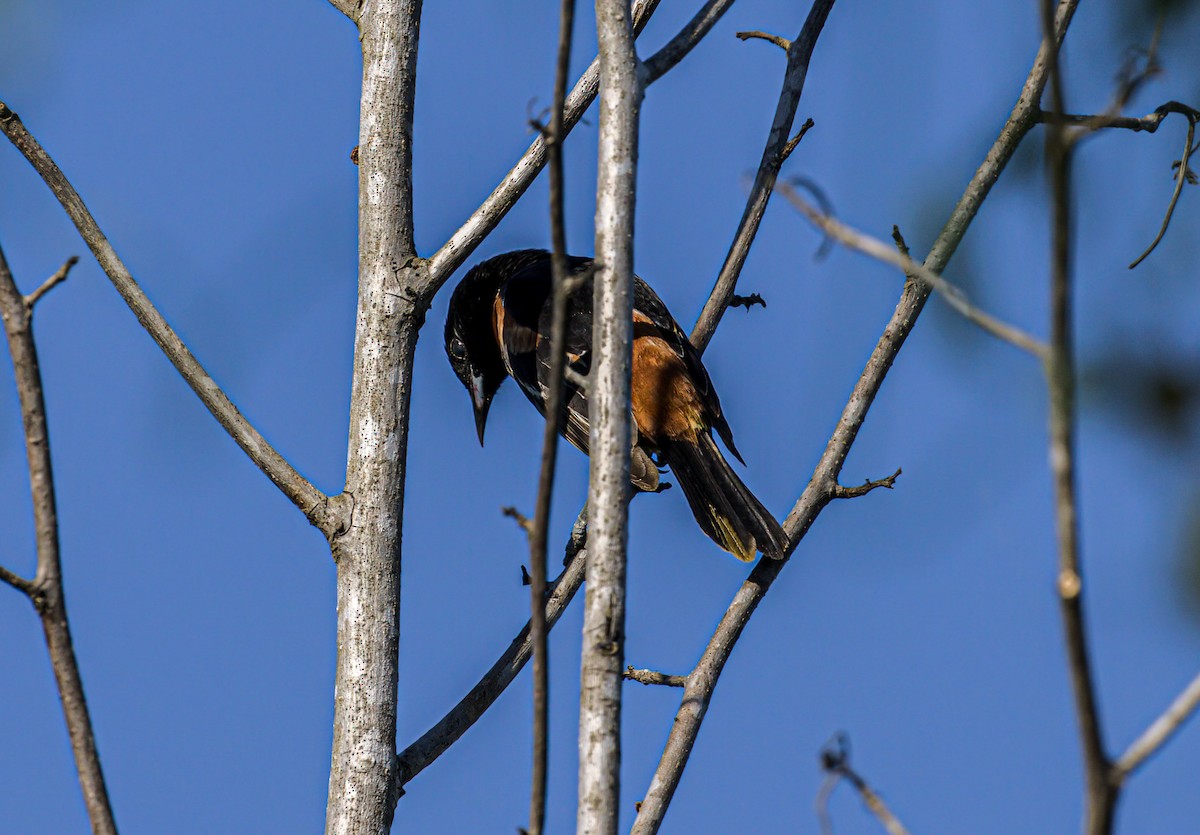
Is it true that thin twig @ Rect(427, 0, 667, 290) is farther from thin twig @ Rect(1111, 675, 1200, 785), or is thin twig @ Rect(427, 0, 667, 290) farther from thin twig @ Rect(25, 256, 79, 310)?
thin twig @ Rect(1111, 675, 1200, 785)

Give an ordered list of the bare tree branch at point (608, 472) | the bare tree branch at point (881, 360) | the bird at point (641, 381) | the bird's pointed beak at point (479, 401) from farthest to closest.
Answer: the bird's pointed beak at point (479, 401) < the bird at point (641, 381) < the bare tree branch at point (881, 360) < the bare tree branch at point (608, 472)

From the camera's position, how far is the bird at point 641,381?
4266mm

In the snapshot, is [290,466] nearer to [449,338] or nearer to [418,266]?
[418,266]

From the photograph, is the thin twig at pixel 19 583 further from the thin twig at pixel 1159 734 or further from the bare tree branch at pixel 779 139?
the bare tree branch at pixel 779 139

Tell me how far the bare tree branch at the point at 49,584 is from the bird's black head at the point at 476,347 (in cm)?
399

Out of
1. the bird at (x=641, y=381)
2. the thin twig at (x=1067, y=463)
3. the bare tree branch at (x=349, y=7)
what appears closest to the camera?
the thin twig at (x=1067, y=463)

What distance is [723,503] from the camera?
4312 mm

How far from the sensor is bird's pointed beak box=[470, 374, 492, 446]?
5781 millimetres

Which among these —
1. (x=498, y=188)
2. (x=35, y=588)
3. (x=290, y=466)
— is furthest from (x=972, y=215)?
(x=35, y=588)

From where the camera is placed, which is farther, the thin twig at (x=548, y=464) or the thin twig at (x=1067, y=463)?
the thin twig at (x=548, y=464)

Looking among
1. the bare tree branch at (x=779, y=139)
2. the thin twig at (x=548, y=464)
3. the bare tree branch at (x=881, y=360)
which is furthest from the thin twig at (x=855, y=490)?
the thin twig at (x=548, y=464)

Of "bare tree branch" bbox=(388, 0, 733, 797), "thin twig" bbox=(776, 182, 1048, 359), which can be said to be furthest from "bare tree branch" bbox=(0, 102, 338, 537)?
"thin twig" bbox=(776, 182, 1048, 359)

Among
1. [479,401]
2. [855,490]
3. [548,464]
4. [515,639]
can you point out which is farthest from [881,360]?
[479,401]

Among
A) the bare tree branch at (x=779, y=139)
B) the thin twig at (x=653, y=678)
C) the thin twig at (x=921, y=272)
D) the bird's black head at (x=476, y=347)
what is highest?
the bird's black head at (x=476, y=347)
